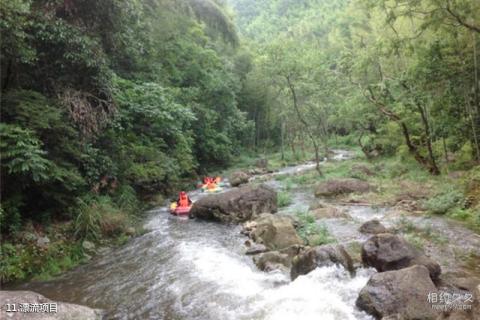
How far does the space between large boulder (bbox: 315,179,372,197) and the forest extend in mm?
3210

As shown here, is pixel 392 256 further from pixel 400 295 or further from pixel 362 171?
pixel 362 171

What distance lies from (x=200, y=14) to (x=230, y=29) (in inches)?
178

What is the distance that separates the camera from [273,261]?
25.5ft

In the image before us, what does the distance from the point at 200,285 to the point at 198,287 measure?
0.31 ft

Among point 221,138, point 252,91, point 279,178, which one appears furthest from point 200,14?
point 279,178

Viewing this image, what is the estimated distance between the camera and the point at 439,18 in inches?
426

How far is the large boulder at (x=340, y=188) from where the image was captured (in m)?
15.1

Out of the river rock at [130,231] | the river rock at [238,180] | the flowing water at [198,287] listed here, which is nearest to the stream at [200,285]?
the flowing water at [198,287]

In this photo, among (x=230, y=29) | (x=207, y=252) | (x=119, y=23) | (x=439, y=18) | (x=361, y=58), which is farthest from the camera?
(x=230, y=29)

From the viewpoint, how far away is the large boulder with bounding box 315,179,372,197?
1513cm

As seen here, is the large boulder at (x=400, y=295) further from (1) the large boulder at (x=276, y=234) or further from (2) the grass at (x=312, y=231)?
(1) the large boulder at (x=276, y=234)

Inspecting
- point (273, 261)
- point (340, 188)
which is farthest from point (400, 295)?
point (340, 188)

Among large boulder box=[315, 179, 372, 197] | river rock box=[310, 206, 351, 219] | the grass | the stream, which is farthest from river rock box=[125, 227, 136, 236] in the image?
large boulder box=[315, 179, 372, 197]

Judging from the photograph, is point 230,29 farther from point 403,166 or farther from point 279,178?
point 403,166
